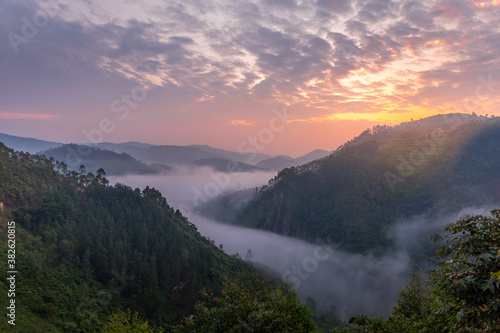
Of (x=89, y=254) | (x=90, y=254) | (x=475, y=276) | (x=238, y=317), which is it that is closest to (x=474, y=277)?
(x=475, y=276)

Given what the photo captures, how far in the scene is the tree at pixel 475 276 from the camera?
38.3 feet

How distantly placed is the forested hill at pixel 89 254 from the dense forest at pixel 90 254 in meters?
0.24

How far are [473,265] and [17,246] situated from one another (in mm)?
81921

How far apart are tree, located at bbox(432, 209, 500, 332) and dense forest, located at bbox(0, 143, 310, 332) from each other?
5803cm

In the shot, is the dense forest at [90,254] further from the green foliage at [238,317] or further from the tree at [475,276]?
the tree at [475,276]

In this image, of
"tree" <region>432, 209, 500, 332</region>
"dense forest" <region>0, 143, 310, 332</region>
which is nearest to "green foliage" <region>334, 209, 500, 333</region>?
"tree" <region>432, 209, 500, 332</region>

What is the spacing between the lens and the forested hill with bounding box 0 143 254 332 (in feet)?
186

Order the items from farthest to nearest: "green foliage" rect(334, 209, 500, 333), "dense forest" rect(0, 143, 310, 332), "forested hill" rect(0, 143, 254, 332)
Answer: "dense forest" rect(0, 143, 310, 332) < "forested hill" rect(0, 143, 254, 332) < "green foliage" rect(334, 209, 500, 333)

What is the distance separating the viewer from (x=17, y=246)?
201ft

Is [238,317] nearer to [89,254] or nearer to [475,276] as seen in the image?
[475,276]

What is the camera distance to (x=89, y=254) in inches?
3039

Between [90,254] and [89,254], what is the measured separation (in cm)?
140

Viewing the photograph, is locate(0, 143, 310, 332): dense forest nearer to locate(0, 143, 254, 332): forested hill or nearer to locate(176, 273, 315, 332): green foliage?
locate(0, 143, 254, 332): forested hill

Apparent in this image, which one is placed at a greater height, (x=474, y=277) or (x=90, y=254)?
(x=474, y=277)
